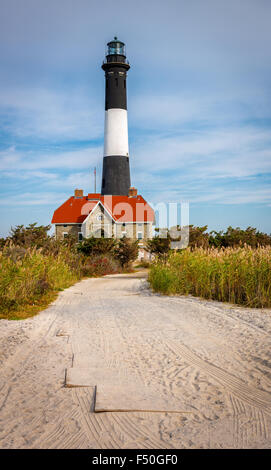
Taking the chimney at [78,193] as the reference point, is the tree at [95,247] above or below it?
below

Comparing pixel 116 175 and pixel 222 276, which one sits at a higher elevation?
pixel 116 175

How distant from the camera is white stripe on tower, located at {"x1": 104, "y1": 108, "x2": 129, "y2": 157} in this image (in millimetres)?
42219

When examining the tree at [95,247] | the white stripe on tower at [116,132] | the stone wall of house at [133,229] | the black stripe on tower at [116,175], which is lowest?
the tree at [95,247]

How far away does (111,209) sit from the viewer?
44094 mm

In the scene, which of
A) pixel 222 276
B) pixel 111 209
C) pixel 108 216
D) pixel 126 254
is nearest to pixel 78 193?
pixel 111 209

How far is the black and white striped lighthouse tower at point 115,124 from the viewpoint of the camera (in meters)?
41.9

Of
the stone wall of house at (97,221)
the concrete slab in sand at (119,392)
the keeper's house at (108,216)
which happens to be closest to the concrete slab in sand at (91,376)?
the concrete slab in sand at (119,392)

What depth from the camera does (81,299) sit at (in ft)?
42.3

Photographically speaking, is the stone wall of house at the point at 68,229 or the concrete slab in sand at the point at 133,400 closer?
the concrete slab in sand at the point at 133,400

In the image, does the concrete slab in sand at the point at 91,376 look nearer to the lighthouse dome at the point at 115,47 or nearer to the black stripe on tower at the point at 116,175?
the black stripe on tower at the point at 116,175

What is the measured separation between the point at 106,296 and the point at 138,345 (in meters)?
7.17

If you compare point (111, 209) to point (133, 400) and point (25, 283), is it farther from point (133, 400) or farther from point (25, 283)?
point (133, 400)

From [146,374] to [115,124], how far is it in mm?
39365

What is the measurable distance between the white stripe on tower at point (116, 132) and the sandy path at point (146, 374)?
34.6 meters
